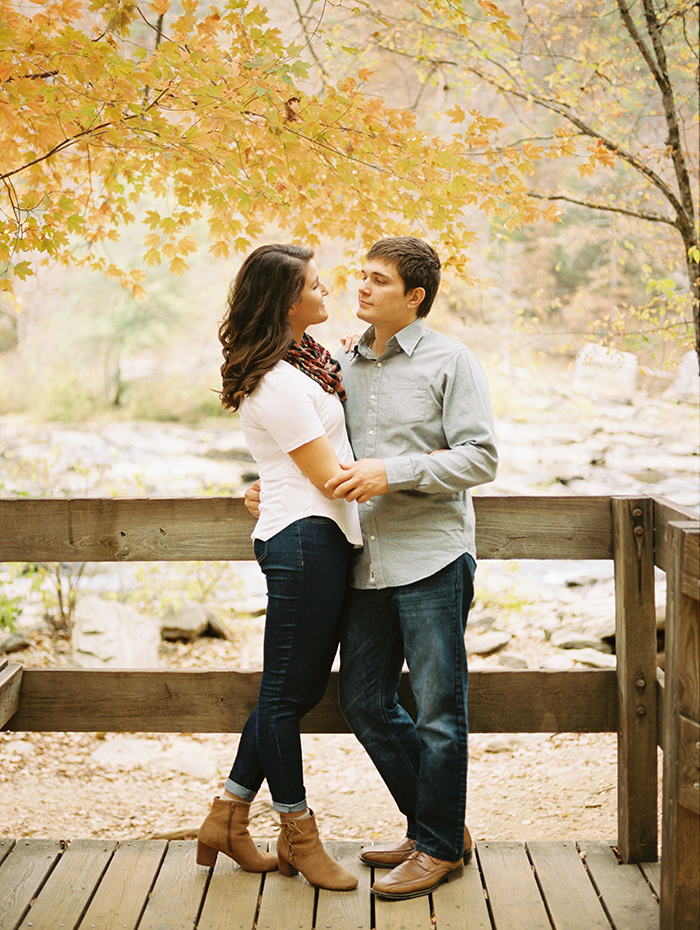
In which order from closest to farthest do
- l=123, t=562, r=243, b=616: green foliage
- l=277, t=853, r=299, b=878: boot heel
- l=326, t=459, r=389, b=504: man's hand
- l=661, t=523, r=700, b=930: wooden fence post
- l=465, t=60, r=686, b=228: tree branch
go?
l=661, t=523, r=700, b=930: wooden fence post, l=326, t=459, r=389, b=504: man's hand, l=277, t=853, r=299, b=878: boot heel, l=465, t=60, r=686, b=228: tree branch, l=123, t=562, r=243, b=616: green foliage

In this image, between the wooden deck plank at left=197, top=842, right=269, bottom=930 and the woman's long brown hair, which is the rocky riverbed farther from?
the woman's long brown hair

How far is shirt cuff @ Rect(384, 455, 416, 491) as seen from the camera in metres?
2.17

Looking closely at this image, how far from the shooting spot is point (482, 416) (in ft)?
7.42

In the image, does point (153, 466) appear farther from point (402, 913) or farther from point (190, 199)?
point (402, 913)

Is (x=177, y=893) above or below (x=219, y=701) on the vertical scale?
below

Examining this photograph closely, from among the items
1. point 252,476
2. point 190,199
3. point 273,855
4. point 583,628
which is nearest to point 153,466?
point 252,476

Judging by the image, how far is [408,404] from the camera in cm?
234

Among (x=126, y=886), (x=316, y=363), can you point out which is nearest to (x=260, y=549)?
(x=316, y=363)

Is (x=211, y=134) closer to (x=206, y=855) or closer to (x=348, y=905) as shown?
(x=206, y=855)

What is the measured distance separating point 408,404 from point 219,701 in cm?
113

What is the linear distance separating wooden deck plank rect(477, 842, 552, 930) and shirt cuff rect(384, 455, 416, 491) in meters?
1.19

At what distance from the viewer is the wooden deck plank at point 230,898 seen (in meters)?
2.18

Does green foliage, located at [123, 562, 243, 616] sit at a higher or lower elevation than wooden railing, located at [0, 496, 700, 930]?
lower

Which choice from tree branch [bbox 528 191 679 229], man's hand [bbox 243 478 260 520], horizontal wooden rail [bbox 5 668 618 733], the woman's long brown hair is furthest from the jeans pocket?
tree branch [bbox 528 191 679 229]
